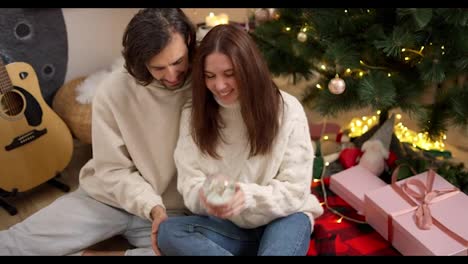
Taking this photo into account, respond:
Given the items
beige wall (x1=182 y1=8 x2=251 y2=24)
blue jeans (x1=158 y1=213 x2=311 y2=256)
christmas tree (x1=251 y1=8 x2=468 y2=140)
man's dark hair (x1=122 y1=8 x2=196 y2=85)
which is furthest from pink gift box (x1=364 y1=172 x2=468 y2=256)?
beige wall (x1=182 y1=8 x2=251 y2=24)

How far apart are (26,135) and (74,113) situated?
259mm

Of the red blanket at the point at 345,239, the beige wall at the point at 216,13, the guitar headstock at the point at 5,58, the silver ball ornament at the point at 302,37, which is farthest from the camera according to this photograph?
the beige wall at the point at 216,13

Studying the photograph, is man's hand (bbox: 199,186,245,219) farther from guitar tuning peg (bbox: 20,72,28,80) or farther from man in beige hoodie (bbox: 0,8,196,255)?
guitar tuning peg (bbox: 20,72,28,80)

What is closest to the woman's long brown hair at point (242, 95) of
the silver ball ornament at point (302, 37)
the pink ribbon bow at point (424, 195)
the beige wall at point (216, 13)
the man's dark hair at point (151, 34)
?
Result: the man's dark hair at point (151, 34)

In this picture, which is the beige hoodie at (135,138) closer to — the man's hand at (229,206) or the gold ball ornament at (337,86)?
the man's hand at (229,206)

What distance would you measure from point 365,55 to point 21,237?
1.29 metres

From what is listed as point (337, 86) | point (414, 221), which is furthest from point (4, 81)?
point (414, 221)

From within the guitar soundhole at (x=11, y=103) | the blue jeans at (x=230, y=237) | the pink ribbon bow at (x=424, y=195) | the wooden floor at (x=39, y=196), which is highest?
the guitar soundhole at (x=11, y=103)

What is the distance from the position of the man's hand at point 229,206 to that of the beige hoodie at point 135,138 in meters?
0.29

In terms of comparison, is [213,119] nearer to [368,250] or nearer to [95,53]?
[368,250]

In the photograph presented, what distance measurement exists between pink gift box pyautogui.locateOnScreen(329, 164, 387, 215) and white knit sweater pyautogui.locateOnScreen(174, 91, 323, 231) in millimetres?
353

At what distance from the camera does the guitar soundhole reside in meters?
1.77

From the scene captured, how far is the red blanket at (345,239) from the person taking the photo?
1529 millimetres

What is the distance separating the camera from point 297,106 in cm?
137
